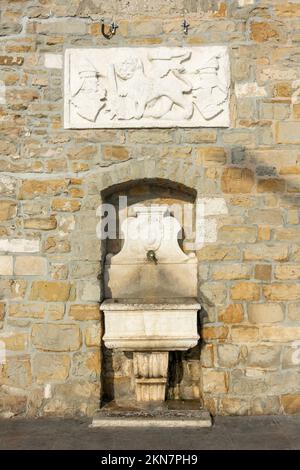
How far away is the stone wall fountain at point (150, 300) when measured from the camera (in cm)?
329

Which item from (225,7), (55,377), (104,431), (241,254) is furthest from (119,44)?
(104,431)

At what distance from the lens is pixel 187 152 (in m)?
3.47

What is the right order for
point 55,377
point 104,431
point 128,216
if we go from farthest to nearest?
point 128,216 → point 55,377 → point 104,431

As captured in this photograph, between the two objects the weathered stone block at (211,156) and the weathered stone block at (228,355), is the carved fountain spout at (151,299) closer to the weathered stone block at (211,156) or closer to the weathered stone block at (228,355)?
the weathered stone block at (228,355)

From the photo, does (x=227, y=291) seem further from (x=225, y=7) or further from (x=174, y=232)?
(x=225, y=7)

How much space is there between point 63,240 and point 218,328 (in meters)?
1.38

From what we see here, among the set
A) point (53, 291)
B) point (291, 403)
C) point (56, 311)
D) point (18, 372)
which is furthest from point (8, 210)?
point (291, 403)

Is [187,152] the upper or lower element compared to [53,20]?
lower

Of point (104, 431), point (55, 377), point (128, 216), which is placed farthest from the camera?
point (128, 216)

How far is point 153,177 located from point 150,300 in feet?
3.16

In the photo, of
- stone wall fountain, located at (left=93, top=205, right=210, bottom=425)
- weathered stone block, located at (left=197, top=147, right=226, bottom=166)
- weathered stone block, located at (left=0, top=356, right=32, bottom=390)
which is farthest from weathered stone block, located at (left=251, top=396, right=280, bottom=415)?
weathered stone block, located at (left=197, top=147, right=226, bottom=166)

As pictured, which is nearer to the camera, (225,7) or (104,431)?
(104,431)

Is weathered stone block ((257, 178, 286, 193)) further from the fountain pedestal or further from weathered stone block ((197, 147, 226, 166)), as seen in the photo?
the fountain pedestal

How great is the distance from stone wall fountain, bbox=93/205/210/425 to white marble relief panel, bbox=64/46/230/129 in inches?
30.0
